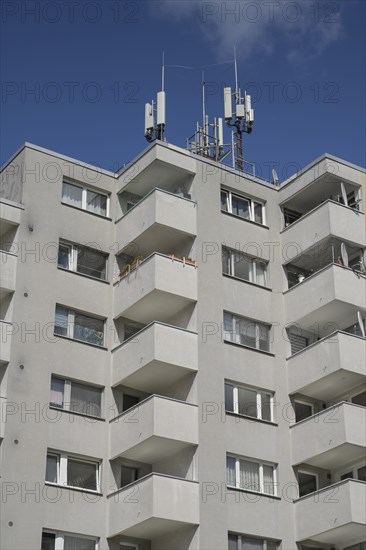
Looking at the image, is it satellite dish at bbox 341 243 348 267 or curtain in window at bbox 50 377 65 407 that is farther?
satellite dish at bbox 341 243 348 267

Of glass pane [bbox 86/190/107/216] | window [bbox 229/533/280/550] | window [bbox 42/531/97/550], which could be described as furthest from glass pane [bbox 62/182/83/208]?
window [bbox 229/533/280/550]

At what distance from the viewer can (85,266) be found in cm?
4159

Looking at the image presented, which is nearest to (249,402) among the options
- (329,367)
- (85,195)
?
(329,367)

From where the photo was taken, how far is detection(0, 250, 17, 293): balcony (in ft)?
126

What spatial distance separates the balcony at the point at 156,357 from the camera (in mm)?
38125

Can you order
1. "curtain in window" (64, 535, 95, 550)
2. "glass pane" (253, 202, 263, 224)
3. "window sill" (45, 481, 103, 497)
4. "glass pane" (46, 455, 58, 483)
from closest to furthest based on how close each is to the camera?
"curtain in window" (64, 535, 95, 550), "window sill" (45, 481, 103, 497), "glass pane" (46, 455, 58, 483), "glass pane" (253, 202, 263, 224)

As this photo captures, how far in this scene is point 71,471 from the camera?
122 feet

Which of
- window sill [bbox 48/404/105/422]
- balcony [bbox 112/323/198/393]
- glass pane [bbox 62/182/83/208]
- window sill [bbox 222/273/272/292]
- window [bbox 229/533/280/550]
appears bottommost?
window [bbox 229/533/280/550]

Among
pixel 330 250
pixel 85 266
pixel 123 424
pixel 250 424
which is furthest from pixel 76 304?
pixel 330 250

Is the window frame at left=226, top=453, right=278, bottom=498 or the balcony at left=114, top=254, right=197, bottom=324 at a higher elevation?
the balcony at left=114, top=254, right=197, bottom=324

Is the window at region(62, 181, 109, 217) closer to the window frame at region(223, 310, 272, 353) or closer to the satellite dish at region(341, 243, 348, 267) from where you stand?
the window frame at region(223, 310, 272, 353)

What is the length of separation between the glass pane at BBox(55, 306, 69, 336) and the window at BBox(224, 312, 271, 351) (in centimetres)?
621

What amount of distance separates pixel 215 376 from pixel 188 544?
21.1 ft

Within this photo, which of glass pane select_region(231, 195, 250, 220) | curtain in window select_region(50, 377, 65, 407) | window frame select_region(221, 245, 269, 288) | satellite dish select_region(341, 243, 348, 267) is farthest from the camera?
glass pane select_region(231, 195, 250, 220)
